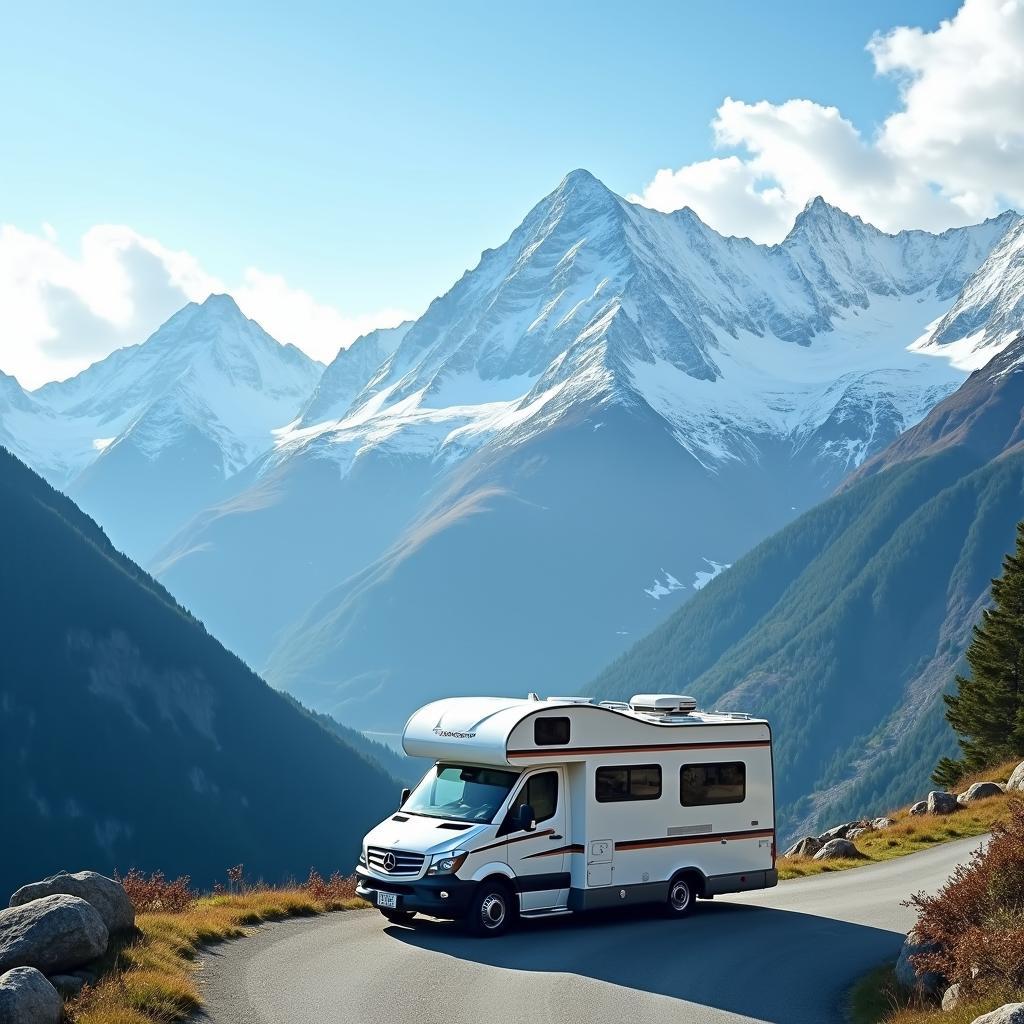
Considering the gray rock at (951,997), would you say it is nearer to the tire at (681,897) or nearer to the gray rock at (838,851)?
the tire at (681,897)

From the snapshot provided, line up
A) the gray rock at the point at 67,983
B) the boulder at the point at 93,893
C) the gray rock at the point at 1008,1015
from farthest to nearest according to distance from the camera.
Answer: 1. the boulder at the point at 93,893
2. the gray rock at the point at 67,983
3. the gray rock at the point at 1008,1015

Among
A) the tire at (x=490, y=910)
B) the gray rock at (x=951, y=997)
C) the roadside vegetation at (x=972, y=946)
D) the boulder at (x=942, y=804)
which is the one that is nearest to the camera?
the roadside vegetation at (x=972, y=946)

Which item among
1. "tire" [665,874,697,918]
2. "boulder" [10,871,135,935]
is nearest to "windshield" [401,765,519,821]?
"tire" [665,874,697,918]

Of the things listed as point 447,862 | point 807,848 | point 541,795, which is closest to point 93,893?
point 447,862

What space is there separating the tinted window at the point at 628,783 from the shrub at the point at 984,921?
307 inches

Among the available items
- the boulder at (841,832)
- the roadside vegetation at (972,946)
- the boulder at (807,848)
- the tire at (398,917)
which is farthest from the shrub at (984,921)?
the boulder at (841,832)

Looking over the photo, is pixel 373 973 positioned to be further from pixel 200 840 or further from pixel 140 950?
pixel 200 840

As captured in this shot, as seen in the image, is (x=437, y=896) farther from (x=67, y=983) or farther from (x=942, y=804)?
(x=942, y=804)

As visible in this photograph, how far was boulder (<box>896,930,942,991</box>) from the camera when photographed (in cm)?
1662

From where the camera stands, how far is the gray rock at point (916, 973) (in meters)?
16.6

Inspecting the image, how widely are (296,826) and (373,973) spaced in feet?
607

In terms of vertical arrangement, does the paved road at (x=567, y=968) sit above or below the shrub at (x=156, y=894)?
below

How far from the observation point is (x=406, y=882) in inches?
893

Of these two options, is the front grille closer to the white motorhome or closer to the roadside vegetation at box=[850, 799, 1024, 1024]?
the white motorhome
